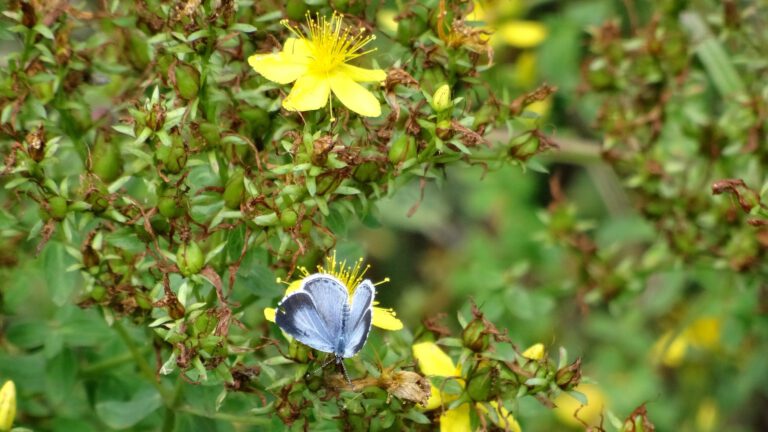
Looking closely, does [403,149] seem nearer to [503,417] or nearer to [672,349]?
[503,417]

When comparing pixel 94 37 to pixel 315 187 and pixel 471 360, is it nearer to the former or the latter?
pixel 315 187

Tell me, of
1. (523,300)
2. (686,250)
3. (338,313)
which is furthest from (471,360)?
(686,250)

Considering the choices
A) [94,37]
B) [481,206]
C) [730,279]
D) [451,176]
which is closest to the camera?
[94,37]

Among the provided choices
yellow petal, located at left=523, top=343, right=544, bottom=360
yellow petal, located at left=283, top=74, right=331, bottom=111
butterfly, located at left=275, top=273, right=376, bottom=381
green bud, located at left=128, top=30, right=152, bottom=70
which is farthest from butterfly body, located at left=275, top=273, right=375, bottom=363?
green bud, located at left=128, top=30, right=152, bottom=70

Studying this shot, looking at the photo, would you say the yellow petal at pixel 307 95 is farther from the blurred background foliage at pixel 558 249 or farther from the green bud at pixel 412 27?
the green bud at pixel 412 27

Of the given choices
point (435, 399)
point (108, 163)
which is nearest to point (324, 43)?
point (108, 163)

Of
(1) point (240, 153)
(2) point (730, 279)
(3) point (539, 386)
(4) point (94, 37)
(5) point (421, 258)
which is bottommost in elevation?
(5) point (421, 258)

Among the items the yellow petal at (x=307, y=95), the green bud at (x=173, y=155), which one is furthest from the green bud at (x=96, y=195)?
the yellow petal at (x=307, y=95)
